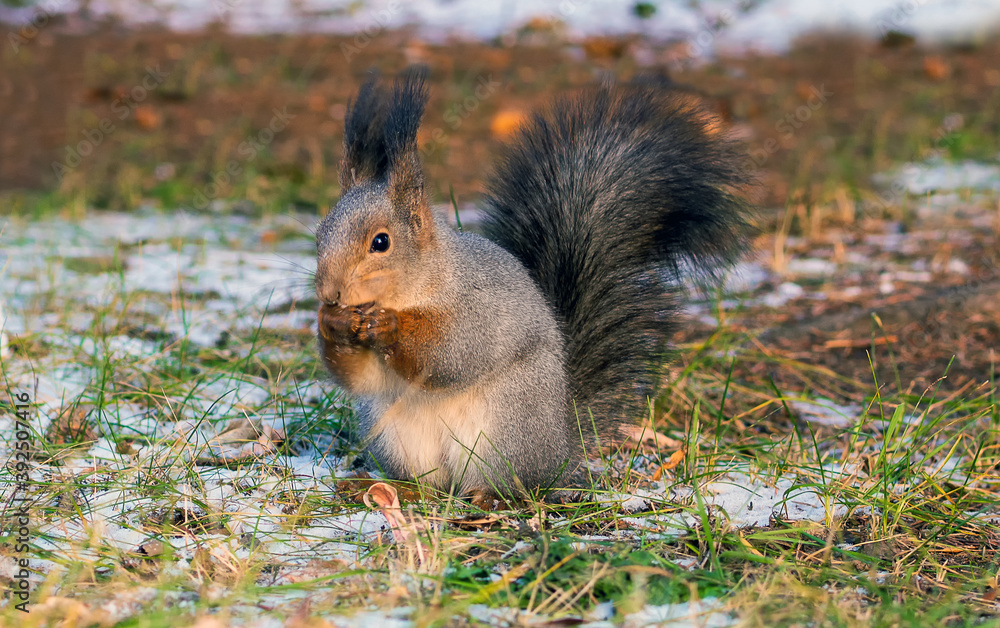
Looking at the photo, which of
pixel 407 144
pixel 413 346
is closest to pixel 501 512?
pixel 413 346

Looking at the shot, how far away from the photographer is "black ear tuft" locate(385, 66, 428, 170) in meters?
1.75

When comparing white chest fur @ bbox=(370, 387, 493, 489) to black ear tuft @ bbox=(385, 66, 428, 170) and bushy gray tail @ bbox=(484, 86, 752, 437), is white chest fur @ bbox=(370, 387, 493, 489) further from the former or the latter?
black ear tuft @ bbox=(385, 66, 428, 170)

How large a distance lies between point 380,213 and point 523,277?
15.1 inches

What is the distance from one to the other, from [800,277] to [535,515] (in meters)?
2.29

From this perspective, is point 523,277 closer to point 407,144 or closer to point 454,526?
point 407,144

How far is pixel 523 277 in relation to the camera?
6.61 ft

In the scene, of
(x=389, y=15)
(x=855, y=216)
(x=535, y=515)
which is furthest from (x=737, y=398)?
(x=389, y=15)

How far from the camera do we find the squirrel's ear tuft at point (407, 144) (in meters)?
1.75

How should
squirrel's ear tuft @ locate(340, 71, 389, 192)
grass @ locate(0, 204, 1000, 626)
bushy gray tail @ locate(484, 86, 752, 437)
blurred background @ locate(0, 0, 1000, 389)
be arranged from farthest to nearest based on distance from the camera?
blurred background @ locate(0, 0, 1000, 389)
bushy gray tail @ locate(484, 86, 752, 437)
squirrel's ear tuft @ locate(340, 71, 389, 192)
grass @ locate(0, 204, 1000, 626)

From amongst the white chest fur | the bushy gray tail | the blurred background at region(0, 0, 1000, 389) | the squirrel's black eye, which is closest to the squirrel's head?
the squirrel's black eye

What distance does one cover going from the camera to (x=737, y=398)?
2.60 meters

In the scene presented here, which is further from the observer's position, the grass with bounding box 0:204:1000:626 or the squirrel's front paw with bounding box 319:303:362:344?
the squirrel's front paw with bounding box 319:303:362:344

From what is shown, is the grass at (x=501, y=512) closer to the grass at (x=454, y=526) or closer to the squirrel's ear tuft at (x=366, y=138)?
the grass at (x=454, y=526)

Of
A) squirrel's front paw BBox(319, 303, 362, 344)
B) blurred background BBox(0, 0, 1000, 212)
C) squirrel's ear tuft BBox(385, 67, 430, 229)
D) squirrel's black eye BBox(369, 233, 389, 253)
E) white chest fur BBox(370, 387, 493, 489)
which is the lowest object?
white chest fur BBox(370, 387, 493, 489)
